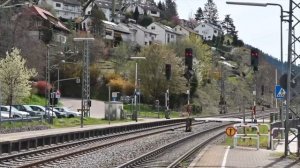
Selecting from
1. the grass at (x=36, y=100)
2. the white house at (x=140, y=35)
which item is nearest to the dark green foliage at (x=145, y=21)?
the white house at (x=140, y=35)

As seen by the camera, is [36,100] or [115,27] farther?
[115,27]

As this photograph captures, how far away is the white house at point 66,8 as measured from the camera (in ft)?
500

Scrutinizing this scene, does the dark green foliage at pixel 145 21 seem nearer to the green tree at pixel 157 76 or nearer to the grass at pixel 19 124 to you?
the green tree at pixel 157 76

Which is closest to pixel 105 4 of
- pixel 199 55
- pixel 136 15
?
pixel 136 15

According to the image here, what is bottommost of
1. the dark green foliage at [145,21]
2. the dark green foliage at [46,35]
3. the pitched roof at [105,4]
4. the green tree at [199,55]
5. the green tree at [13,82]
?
the green tree at [13,82]

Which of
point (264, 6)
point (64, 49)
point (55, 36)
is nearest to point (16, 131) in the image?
point (264, 6)

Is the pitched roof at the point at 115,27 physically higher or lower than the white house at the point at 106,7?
lower

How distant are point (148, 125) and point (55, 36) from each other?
6573cm

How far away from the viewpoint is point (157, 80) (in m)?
90.0

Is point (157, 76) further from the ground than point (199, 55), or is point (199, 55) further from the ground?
point (199, 55)

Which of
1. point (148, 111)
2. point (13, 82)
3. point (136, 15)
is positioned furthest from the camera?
point (136, 15)

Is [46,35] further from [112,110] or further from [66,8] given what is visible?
[112,110]

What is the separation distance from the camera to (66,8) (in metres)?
154

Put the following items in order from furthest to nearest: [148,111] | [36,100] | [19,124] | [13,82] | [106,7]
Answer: [106,7] < [148,111] < [36,100] < [13,82] < [19,124]
